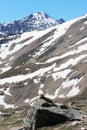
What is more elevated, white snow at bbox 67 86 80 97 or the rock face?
white snow at bbox 67 86 80 97

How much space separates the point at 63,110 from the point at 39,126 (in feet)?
7.13

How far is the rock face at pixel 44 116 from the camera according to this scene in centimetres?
2345

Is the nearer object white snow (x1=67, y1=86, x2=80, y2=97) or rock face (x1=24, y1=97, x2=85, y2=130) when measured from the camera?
rock face (x1=24, y1=97, x2=85, y2=130)

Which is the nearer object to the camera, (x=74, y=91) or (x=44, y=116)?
(x=44, y=116)

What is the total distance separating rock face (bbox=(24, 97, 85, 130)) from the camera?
23453mm

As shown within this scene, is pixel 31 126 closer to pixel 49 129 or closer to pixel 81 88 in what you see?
pixel 49 129

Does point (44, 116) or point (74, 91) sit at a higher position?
point (74, 91)

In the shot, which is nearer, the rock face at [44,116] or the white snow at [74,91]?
the rock face at [44,116]

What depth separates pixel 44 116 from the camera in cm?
2352

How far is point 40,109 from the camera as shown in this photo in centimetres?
2334

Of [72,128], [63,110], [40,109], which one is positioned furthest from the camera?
[63,110]

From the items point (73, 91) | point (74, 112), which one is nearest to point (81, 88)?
point (73, 91)

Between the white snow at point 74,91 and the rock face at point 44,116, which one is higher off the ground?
the white snow at point 74,91

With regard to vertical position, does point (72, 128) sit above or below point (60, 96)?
below
